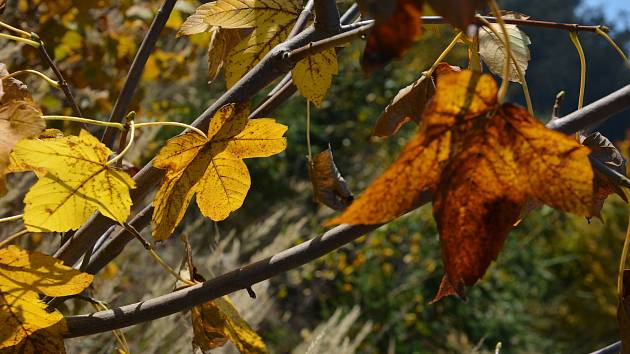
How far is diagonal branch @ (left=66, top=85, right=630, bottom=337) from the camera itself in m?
0.41

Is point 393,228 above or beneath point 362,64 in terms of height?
beneath

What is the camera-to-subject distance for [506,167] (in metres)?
0.37

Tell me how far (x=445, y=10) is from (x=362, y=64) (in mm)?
43

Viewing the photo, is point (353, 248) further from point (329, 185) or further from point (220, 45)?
point (329, 185)

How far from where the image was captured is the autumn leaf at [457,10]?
0.28 m

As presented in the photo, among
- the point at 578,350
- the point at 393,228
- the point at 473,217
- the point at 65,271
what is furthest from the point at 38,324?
the point at 578,350

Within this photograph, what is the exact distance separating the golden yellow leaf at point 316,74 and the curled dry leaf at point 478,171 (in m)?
0.22

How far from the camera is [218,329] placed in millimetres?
610

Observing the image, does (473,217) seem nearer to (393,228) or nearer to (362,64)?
(362,64)

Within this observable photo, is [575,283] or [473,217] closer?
[473,217]

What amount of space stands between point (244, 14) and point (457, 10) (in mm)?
350

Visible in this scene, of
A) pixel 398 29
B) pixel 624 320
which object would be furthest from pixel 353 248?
pixel 398 29

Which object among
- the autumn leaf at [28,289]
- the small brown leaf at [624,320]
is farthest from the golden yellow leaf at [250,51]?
the small brown leaf at [624,320]

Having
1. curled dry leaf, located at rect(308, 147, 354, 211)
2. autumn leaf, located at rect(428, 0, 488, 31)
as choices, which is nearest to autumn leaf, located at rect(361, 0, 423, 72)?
autumn leaf, located at rect(428, 0, 488, 31)
